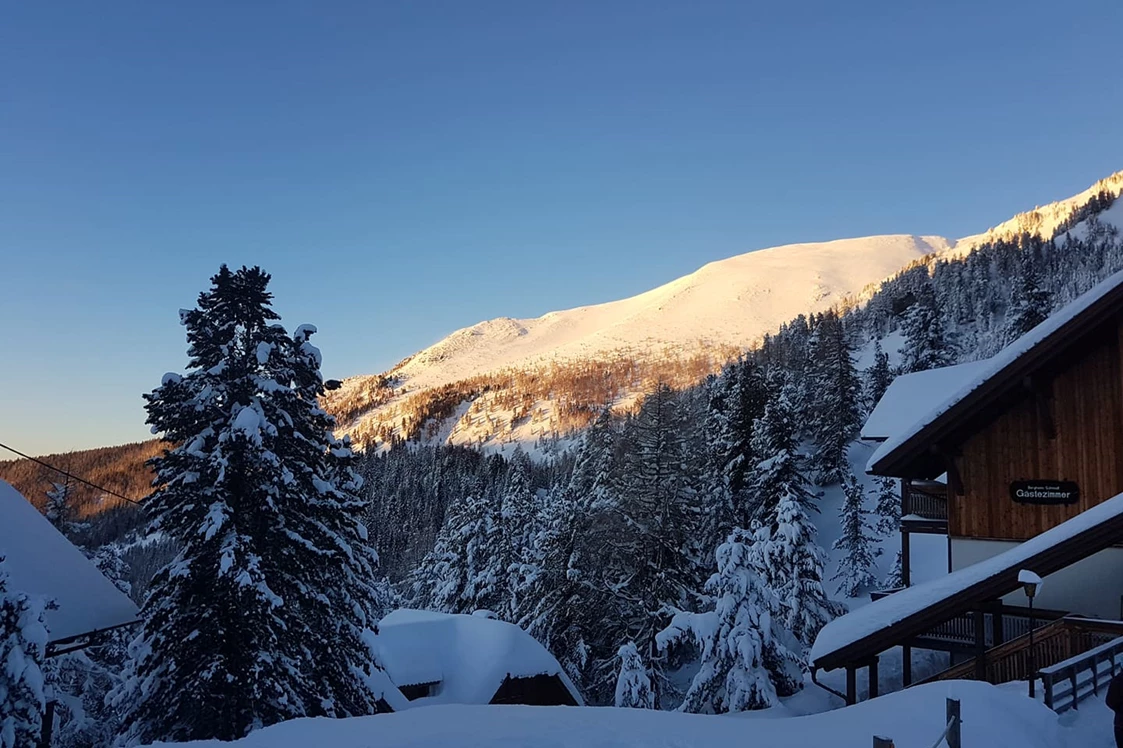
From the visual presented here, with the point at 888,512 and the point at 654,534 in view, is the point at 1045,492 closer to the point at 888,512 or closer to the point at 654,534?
the point at 654,534

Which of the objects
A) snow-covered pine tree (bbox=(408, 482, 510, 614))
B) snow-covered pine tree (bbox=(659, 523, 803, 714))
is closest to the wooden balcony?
snow-covered pine tree (bbox=(659, 523, 803, 714))

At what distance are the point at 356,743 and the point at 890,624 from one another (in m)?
10.2

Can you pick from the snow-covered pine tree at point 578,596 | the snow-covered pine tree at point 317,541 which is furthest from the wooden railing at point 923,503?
the snow-covered pine tree at point 578,596

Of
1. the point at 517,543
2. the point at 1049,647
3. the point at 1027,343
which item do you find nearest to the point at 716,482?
the point at 517,543

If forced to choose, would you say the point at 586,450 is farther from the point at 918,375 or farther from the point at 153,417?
the point at 153,417

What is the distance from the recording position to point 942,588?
1475cm

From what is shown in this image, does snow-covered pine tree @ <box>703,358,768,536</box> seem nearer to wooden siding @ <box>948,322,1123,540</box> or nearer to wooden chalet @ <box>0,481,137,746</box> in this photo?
wooden siding @ <box>948,322,1123,540</box>

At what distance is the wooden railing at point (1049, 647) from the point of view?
1309 centimetres

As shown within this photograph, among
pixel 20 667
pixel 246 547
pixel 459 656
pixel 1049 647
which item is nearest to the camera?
pixel 20 667

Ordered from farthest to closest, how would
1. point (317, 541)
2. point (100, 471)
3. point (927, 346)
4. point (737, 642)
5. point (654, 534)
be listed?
point (100, 471)
point (927, 346)
point (654, 534)
point (737, 642)
point (317, 541)

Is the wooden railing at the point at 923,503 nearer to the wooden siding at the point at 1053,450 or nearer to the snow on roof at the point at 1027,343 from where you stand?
the wooden siding at the point at 1053,450

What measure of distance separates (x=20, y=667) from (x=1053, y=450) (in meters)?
20.2

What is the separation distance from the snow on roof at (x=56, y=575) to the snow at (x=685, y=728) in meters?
7.40

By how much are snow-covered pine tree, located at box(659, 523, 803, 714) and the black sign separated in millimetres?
9492
